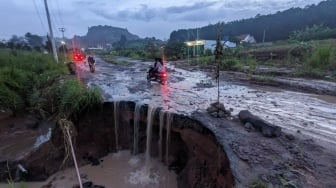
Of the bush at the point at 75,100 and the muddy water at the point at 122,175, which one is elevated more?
the bush at the point at 75,100

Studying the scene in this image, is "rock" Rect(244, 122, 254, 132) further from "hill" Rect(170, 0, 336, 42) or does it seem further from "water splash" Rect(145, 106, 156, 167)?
"hill" Rect(170, 0, 336, 42)

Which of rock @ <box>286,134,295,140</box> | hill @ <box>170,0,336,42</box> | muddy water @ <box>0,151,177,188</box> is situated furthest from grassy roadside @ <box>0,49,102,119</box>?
hill @ <box>170,0,336,42</box>

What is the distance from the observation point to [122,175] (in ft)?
28.8

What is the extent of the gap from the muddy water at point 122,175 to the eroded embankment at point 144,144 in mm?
276

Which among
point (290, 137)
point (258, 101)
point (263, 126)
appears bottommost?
point (258, 101)

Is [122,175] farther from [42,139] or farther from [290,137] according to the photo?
[290,137]

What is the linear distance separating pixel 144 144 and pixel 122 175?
1.56 meters

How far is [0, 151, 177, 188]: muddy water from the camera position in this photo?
8.23 m

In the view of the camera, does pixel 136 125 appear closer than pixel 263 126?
No

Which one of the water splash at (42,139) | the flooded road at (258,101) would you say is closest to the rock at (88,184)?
the water splash at (42,139)

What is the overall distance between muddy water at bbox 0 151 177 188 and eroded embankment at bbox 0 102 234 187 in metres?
0.28

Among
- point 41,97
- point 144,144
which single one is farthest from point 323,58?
point 41,97

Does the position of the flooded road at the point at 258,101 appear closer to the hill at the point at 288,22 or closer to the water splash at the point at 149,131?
the water splash at the point at 149,131

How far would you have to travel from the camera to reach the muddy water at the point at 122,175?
823 centimetres
